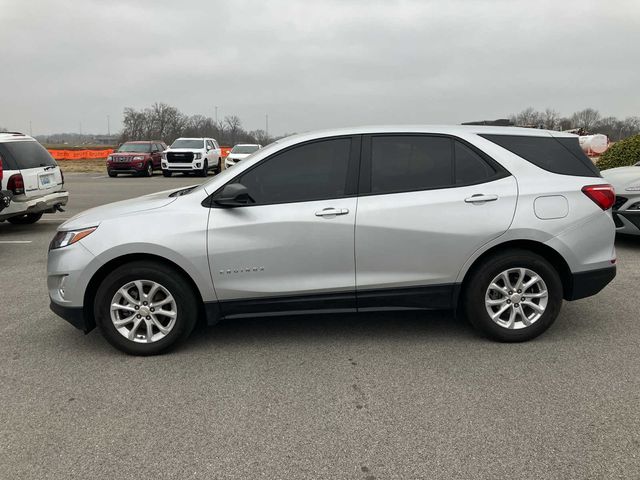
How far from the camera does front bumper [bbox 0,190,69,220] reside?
29.7 feet

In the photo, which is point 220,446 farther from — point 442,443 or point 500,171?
point 500,171

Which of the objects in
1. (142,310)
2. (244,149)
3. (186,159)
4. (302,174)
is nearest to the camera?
(142,310)

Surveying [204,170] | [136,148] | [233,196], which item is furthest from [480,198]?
[136,148]

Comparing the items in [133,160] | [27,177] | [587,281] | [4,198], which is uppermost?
[133,160]

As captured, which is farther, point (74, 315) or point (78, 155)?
point (78, 155)

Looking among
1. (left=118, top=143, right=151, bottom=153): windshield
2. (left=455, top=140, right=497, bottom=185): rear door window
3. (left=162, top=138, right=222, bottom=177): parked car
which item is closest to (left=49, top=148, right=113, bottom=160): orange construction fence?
(left=118, top=143, right=151, bottom=153): windshield

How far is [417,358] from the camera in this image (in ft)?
13.4

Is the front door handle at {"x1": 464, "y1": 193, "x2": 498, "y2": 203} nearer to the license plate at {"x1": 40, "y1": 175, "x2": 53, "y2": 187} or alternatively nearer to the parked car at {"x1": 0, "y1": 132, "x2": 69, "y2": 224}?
the parked car at {"x1": 0, "y1": 132, "x2": 69, "y2": 224}

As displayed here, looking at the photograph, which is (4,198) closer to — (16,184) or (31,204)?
(16,184)

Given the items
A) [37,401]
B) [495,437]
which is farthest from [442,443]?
[37,401]

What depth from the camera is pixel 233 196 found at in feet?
13.2

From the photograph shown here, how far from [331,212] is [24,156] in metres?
7.37

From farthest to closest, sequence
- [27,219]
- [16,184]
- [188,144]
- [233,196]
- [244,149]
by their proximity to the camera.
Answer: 1. [188,144]
2. [244,149]
3. [27,219]
4. [16,184]
5. [233,196]

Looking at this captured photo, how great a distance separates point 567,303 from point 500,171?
1.90 m
